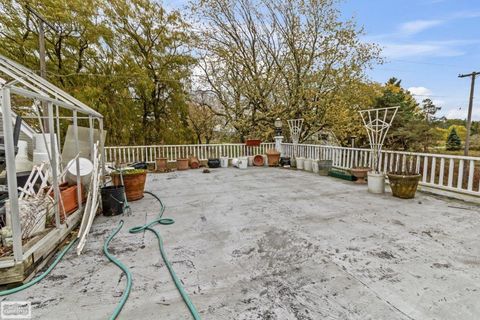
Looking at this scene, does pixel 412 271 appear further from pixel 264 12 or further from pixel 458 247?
pixel 264 12

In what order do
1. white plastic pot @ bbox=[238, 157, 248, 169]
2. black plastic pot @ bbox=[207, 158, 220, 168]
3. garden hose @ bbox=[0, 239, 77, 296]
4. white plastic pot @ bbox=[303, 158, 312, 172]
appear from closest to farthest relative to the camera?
garden hose @ bbox=[0, 239, 77, 296] → white plastic pot @ bbox=[303, 158, 312, 172] → white plastic pot @ bbox=[238, 157, 248, 169] → black plastic pot @ bbox=[207, 158, 220, 168]

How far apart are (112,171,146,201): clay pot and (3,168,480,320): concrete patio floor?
57 centimetres

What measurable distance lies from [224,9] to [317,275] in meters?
10.9

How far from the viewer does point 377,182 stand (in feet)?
14.2

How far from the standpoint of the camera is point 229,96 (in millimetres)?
11242

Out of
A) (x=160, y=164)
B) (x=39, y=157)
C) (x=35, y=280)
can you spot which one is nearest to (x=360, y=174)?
(x=35, y=280)

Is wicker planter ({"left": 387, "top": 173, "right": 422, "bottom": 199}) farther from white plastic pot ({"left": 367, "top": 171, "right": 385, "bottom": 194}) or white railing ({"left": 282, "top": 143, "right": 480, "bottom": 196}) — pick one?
white railing ({"left": 282, "top": 143, "right": 480, "bottom": 196})

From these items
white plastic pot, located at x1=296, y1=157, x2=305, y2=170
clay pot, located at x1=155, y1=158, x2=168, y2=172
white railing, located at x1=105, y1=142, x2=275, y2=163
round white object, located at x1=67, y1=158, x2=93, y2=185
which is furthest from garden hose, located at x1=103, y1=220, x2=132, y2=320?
white plastic pot, located at x1=296, y1=157, x2=305, y2=170

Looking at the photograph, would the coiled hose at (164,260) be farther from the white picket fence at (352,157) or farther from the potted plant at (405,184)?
the white picket fence at (352,157)

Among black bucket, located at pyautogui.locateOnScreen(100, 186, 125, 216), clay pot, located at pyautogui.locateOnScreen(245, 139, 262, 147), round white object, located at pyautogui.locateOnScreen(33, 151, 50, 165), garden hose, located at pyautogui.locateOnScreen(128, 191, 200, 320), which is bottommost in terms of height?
garden hose, located at pyautogui.locateOnScreen(128, 191, 200, 320)

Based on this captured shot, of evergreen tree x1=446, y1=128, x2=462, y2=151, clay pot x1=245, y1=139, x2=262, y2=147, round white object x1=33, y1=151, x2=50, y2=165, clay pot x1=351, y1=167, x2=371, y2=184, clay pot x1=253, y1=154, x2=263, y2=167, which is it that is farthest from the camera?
evergreen tree x1=446, y1=128, x2=462, y2=151

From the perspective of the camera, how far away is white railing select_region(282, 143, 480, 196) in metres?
3.85

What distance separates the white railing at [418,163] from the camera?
12.6 feet

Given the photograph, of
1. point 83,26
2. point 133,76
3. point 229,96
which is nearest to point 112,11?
point 83,26
